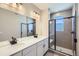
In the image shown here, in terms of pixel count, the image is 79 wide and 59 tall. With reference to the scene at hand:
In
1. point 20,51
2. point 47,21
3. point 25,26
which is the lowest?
point 20,51

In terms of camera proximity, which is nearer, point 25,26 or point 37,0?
point 37,0

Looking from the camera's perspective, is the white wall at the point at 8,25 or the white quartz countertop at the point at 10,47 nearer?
the white quartz countertop at the point at 10,47

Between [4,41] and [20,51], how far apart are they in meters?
0.53

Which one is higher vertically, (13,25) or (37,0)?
(37,0)

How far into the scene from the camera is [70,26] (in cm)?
306

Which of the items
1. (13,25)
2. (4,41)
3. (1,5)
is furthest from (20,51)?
(1,5)

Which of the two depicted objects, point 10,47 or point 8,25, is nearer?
point 10,47

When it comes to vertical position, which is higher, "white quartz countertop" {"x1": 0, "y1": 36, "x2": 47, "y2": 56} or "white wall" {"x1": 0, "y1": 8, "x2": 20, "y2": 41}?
"white wall" {"x1": 0, "y1": 8, "x2": 20, "y2": 41}

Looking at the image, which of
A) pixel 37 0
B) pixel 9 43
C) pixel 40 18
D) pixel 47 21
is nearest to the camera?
pixel 37 0

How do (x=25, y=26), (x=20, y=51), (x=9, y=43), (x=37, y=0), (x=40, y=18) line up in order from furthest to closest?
(x=40, y=18) < (x=25, y=26) < (x=9, y=43) < (x=20, y=51) < (x=37, y=0)

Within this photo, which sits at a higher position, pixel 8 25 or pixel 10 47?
pixel 8 25

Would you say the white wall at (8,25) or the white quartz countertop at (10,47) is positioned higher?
the white wall at (8,25)

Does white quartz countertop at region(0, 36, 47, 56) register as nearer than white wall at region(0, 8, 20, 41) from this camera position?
Yes

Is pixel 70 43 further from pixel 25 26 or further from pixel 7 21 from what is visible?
pixel 7 21
